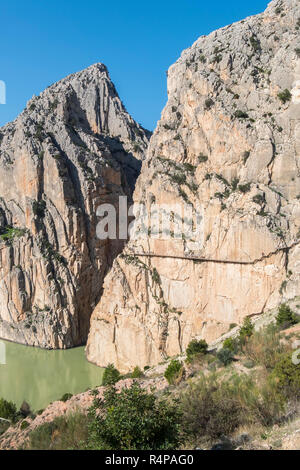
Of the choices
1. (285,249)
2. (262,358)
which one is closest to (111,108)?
(285,249)

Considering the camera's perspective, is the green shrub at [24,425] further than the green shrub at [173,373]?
No

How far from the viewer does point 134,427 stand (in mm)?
9141

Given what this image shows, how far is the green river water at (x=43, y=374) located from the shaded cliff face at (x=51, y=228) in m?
1.46

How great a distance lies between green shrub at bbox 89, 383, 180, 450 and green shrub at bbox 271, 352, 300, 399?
472 centimetres

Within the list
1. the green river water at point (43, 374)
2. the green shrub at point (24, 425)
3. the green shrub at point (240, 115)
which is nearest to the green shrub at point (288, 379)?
the green shrub at point (24, 425)

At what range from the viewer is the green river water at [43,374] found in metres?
30.8

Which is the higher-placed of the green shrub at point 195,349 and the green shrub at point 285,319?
the green shrub at point 285,319

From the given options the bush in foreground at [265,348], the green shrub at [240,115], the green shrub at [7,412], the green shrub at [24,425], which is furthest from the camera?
the green shrub at [240,115]

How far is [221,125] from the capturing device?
101 ft

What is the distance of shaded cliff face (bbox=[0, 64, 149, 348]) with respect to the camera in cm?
4009

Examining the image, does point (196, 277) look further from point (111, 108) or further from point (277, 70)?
point (111, 108)

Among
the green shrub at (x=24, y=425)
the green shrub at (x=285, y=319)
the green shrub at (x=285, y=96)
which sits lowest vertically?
the green shrub at (x=24, y=425)

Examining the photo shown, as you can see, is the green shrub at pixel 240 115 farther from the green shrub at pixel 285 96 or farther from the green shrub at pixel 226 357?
the green shrub at pixel 226 357
